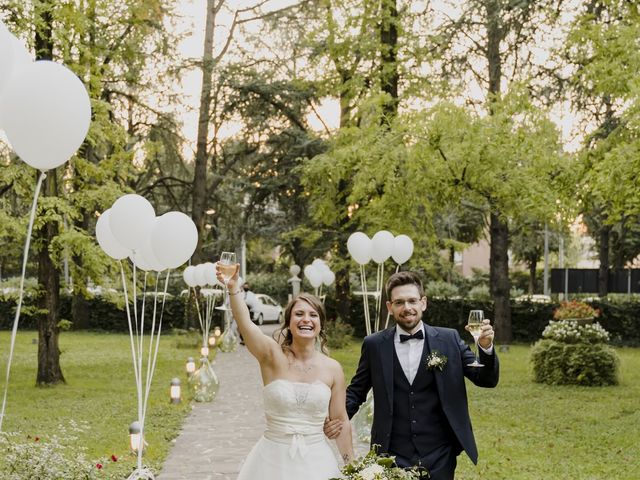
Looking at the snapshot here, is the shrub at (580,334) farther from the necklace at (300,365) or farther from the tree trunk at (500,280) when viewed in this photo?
the necklace at (300,365)

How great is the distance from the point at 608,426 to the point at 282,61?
765 inches

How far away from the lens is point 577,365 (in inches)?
639

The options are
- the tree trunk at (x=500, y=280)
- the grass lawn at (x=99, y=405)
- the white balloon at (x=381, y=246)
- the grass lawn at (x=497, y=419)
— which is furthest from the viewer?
the tree trunk at (x=500, y=280)

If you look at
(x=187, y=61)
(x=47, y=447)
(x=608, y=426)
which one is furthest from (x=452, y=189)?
(x=187, y=61)

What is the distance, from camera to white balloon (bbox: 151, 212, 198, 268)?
789 centimetres

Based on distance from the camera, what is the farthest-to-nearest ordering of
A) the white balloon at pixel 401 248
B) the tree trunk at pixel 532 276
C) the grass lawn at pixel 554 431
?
1. the tree trunk at pixel 532 276
2. the white balloon at pixel 401 248
3. the grass lawn at pixel 554 431

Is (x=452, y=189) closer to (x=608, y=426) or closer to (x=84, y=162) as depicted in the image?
(x=608, y=426)

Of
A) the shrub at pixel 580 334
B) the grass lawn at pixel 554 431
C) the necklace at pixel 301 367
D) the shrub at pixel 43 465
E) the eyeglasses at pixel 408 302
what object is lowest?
the grass lawn at pixel 554 431

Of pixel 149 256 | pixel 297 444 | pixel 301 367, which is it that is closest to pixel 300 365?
pixel 301 367

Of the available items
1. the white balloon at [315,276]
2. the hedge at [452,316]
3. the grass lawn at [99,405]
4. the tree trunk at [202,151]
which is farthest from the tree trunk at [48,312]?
the tree trunk at [202,151]

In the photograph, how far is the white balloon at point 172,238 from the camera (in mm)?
7887

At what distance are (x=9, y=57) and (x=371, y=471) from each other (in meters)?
2.56

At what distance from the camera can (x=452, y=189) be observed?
50.3 feet

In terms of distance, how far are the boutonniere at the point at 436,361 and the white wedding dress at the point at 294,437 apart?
598mm
